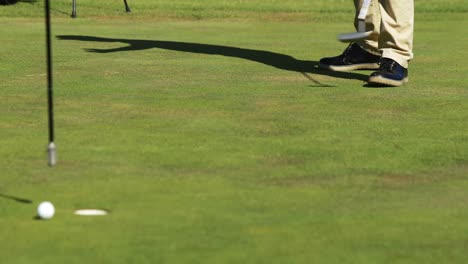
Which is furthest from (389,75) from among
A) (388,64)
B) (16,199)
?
(16,199)

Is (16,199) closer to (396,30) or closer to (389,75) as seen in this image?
(389,75)

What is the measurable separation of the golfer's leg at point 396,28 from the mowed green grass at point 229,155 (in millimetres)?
247

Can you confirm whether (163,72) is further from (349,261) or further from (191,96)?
(349,261)

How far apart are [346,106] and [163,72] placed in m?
1.99

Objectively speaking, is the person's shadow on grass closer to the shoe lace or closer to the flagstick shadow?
the shoe lace

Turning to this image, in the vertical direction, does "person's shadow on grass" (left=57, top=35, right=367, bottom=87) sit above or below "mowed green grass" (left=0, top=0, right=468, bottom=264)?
below

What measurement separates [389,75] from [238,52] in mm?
2085

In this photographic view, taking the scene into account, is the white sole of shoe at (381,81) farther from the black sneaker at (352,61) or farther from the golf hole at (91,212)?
the golf hole at (91,212)

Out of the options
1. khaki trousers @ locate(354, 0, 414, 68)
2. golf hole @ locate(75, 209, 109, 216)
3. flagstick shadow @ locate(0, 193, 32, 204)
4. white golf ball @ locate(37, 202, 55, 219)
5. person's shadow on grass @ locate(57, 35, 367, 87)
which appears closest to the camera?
white golf ball @ locate(37, 202, 55, 219)

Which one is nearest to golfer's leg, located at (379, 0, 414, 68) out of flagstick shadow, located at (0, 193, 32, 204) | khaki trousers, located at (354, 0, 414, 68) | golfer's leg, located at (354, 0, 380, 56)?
khaki trousers, located at (354, 0, 414, 68)

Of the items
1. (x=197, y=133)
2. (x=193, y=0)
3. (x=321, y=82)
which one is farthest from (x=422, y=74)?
(x=193, y=0)

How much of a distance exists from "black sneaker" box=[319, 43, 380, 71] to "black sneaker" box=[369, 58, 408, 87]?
0.67 meters

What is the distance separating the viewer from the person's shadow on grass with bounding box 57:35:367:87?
383 inches

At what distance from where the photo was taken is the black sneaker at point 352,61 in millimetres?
9875
